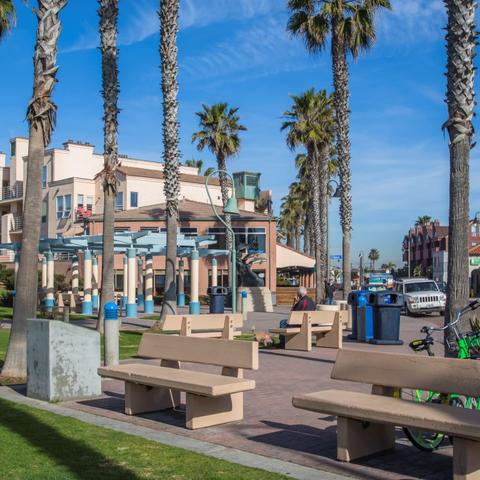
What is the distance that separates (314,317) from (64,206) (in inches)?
1744

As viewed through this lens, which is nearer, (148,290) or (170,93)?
(170,93)

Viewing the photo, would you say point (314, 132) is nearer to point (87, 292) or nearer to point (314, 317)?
point (87, 292)

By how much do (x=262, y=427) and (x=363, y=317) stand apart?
37.7 ft

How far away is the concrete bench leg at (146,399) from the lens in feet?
28.1

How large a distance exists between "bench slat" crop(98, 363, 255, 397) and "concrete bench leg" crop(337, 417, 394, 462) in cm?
137

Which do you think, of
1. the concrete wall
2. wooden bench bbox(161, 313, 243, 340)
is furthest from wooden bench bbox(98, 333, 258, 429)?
wooden bench bbox(161, 313, 243, 340)

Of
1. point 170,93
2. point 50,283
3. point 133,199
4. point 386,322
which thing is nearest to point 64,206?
point 133,199

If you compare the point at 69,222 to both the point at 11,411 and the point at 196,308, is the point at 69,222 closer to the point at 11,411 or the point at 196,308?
the point at 196,308

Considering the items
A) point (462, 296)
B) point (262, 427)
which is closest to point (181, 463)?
point (262, 427)

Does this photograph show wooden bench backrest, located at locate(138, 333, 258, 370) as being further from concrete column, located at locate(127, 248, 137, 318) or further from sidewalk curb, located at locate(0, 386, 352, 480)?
concrete column, located at locate(127, 248, 137, 318)

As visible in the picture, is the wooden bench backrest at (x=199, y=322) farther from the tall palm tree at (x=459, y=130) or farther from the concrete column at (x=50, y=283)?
the concrete column at (x=50, y=283)

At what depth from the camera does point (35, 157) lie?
1163 centimetres

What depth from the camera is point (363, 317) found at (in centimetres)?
1889

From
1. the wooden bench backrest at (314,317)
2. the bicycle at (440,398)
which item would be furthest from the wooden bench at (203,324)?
the bicycle at (440,398)
